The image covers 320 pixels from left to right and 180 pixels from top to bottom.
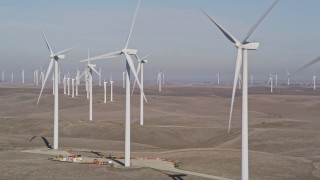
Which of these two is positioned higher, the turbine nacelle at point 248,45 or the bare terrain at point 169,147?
the turbine nacelle at point 248,45

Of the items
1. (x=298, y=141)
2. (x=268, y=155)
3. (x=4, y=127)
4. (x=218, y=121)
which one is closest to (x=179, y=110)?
(x=218, y=121)

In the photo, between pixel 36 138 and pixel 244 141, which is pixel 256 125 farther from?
pixel 244 141

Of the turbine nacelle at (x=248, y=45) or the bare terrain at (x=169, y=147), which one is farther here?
the bare terrain at (x=169, y=147)

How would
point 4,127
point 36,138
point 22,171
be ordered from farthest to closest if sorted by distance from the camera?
point 4,127 < point 36,138 < point 22,171

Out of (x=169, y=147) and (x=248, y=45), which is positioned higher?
(x=248, y=45)

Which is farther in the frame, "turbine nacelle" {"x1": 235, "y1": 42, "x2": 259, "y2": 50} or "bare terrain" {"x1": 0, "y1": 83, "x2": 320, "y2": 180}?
"bare terrain" {"x1": 0, "y1": 83, "x2": 320, "y2": 180}

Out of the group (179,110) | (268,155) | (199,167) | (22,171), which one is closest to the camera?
(22,171)

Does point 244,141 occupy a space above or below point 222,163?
above

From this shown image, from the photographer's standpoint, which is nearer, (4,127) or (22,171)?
(22,171)

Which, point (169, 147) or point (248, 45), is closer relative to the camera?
point (248, 45)

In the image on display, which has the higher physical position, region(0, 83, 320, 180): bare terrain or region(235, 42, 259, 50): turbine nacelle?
region(235, 42, 259, 50): turbine nacelle

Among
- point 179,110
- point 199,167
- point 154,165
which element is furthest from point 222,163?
point 179,110
